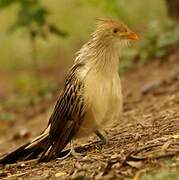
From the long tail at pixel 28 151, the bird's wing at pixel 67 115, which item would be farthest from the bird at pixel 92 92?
the long tail at pixel 28 151

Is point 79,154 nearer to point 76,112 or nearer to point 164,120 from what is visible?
point 76,112

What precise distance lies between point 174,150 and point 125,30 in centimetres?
148

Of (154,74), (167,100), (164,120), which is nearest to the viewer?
(164,120)

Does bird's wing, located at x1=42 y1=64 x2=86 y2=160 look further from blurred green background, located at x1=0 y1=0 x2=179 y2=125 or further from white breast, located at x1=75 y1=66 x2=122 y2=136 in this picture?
blurred green background, located at x1=0 y1=0 x2=179 y2=125

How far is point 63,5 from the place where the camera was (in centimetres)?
2075

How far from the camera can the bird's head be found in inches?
267

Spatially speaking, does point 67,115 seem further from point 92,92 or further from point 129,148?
point 129,148

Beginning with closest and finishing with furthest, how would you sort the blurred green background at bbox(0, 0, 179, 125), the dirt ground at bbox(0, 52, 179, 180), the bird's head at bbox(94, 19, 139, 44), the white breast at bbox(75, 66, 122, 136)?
the dirt ground at bbox(0, 52, 179, 180)
the white breast at bbox(75, 66, 122, 136)
the bird's head at bbox(94, 19, 139, 44)
the blurred green background at bbox(0, 0, 179, 125)

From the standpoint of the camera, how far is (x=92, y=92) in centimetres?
652

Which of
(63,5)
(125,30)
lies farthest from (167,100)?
(63,5)

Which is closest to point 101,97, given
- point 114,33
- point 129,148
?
point 129,148

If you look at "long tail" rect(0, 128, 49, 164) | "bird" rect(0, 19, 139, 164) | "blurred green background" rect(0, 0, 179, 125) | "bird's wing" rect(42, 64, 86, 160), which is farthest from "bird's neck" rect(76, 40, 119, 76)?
"blurred green background" rect(0, 0, 179, 125)

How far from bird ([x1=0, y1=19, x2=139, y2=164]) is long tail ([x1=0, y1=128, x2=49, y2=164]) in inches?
9.0

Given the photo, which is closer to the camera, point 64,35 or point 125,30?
point 125,30
